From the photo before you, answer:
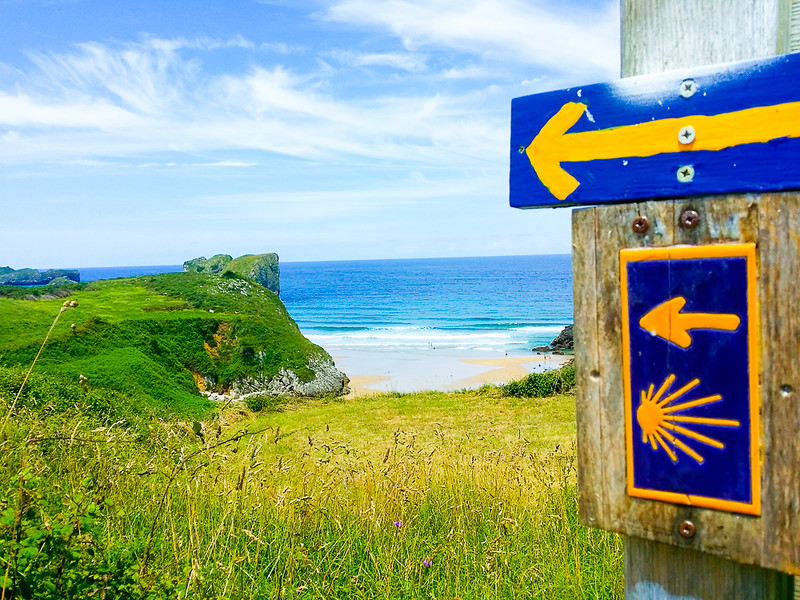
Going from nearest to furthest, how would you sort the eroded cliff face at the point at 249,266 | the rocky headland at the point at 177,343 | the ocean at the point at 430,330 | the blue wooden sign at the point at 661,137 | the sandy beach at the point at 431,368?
1. the blue wooden sign at the point at 661,137
2. the rocky headland at the point at 177,343
3. the sandy beach at the point at 431,368
4. the ocean at the point at 430,330
5. the eroded cliff face at the point at 249,266

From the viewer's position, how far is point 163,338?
70.9 ft

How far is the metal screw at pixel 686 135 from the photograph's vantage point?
4.00 ft

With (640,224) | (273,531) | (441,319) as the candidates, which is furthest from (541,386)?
(441,319)

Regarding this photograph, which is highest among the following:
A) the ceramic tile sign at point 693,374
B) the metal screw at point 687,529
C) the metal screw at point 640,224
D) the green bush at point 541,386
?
the metal screw at point 640,224

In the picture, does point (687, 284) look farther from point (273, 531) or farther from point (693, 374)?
point (273, 531)

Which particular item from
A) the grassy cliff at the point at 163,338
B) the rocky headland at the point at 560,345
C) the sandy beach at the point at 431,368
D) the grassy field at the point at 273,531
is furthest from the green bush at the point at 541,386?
the rocky headland at the point at 560,345

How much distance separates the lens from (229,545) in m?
2.87

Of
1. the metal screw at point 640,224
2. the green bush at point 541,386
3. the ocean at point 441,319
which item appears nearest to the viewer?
the metal screw at point 640,224

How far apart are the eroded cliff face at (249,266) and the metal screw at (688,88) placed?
7259 centimetres

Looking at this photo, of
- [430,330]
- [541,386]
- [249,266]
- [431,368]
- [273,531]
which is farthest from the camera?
[249,266]

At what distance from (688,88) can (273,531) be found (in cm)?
283

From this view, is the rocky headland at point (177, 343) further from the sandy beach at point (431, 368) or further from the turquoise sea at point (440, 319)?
the turquoise sea at point (440, 319)

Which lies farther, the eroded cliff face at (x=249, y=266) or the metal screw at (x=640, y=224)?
the eroded cliff face at (x=249, y=266)

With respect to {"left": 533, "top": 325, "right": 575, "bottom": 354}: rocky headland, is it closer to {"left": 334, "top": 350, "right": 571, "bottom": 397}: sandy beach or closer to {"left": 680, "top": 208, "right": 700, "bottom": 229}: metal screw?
{"left": 334, "top": 350, "right": 571, "bottom": 397}: sandy beach
